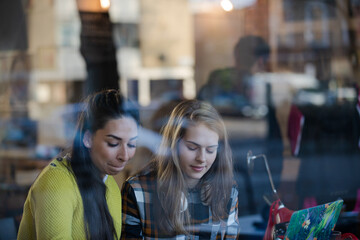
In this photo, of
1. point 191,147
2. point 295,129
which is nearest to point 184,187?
point 191,147

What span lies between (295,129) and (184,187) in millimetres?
1733

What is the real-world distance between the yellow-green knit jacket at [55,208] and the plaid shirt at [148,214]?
16cm

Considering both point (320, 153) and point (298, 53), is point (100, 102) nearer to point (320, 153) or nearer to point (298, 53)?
point (320, 153)

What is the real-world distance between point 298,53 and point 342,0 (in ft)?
6.95

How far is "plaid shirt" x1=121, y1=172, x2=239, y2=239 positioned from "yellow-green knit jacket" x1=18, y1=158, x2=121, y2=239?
6.5 inches

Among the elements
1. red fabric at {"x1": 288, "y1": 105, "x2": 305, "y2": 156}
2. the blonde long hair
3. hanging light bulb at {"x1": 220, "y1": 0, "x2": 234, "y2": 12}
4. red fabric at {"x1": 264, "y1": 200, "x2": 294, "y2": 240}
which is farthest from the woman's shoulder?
hanging light bulb at {"x1": 220, "y1": 0, "x2": 234, "y2": 12}

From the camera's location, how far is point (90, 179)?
57.2 inches

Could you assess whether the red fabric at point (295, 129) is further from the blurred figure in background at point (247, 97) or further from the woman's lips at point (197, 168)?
the woman's lips at point (197, 168)

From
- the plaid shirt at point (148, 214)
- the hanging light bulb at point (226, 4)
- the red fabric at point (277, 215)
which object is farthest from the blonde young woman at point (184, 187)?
the hanging light bulb at point (226, 4)

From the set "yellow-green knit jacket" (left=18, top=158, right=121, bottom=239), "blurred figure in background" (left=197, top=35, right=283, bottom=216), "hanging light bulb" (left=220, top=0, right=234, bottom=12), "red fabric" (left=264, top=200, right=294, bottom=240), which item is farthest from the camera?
"hanging light bulb" (left=220, top=0, right=234, bottom=12)

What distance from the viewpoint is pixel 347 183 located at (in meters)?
3.05

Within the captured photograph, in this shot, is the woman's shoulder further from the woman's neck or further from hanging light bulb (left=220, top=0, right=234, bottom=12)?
hanging light bulb (left=220, top=0, right=234, bottom=12)

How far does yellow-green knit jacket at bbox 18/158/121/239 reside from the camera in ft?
4.43

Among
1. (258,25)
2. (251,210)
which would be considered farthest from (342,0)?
(251,210)
